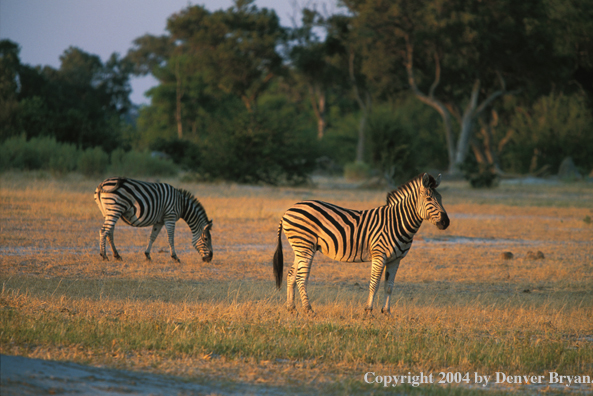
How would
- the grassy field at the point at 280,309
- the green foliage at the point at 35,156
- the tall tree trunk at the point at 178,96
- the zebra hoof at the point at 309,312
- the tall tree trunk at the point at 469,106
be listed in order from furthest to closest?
the tall tree trunk at the point at 178,96
the tall tree trunk at the point at 469,106
the green foliage at the point at 35,156
the zebra hoof at the point at 309,312
the grassy field at the point at 280,309

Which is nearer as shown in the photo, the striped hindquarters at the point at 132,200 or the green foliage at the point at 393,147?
the striped hindquarters at the point at 132,200

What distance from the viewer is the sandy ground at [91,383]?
419cm

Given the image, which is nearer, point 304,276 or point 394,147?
point 304,276

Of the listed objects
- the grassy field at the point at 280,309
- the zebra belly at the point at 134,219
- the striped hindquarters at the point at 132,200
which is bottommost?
the grassy field at the point at 280,309

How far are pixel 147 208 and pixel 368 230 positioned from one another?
5265 millimetres

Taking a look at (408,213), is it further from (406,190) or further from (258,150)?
(258,150)

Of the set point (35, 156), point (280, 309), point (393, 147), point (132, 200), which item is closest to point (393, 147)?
point (393, 147)

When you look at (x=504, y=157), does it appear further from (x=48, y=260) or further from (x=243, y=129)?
(x=48, y=260)

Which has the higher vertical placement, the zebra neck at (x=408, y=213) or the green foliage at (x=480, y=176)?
the green foliage at (x=480, y=176)

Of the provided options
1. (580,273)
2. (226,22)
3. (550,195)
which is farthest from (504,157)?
(580,273)

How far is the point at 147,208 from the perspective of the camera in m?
11.4

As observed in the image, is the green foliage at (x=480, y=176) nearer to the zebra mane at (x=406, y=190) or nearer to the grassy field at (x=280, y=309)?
the grassy field at (x=280, y=309)

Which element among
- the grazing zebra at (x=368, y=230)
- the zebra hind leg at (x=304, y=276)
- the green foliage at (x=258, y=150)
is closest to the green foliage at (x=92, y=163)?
the green foliage at (x=258, y=150)

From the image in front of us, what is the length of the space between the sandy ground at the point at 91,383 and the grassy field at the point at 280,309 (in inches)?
9.3
